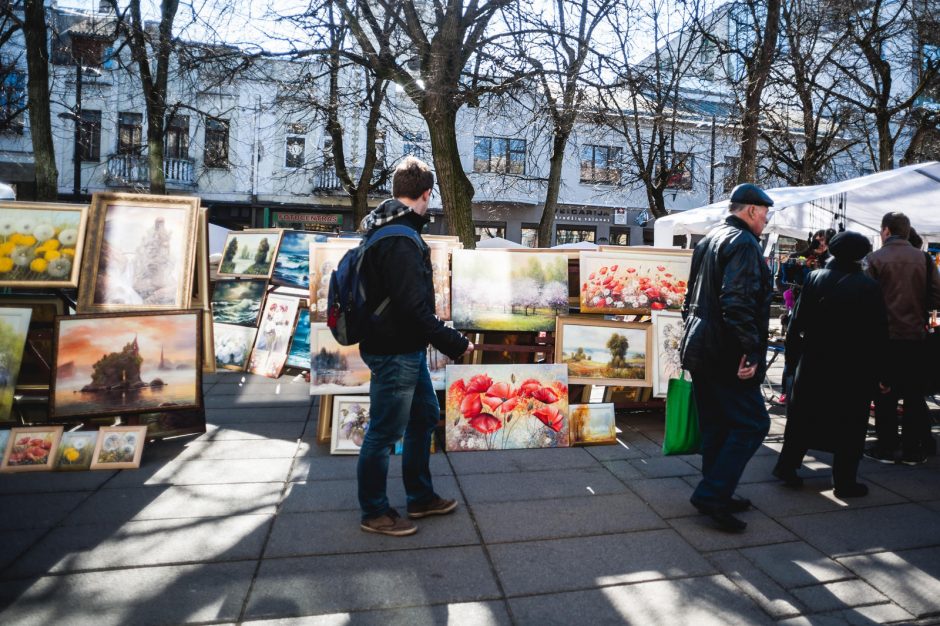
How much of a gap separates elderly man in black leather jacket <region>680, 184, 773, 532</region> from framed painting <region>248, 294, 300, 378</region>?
474 centimetres

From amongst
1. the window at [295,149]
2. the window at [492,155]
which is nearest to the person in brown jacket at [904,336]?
the window at [492,155]

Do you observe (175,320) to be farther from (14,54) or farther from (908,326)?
(14,54)

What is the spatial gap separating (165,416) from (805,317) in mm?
4529

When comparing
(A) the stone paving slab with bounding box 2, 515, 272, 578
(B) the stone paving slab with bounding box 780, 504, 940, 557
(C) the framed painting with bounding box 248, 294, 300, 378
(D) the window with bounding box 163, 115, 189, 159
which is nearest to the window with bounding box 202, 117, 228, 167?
(D) the window with bounding box 163, 115, 189, 159

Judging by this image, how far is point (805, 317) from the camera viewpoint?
12.8 feet

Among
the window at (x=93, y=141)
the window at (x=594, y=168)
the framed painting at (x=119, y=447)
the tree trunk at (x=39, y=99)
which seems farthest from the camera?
the window at (x=594, y=168)

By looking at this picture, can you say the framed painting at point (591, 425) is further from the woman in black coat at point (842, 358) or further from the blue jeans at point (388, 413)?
the blue jeans at point (388, 413)

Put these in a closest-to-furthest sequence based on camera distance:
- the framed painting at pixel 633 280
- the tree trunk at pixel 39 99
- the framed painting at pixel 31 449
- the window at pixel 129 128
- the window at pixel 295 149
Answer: the framed painting at pixel 31 449 → the framed painting at pixel 633 280 → the tree trunk at pixel 39 99 → the window at pixel 129 128 → the window at pixel 295 149

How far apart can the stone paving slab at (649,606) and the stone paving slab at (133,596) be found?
1.20 m

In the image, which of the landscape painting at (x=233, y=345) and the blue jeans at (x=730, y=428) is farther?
the landscape painting at (x=233, y=345)

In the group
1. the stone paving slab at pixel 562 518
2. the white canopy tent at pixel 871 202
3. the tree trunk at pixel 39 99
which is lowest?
the stone paving slab at pixel 562 518

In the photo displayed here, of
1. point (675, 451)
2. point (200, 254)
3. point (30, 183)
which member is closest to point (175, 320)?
point (200, 254)

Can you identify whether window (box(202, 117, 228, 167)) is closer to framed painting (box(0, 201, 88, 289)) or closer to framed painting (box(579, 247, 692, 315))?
framed painting (box(0, 201, 88, 289))

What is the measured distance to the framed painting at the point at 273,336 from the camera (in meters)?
6.96
